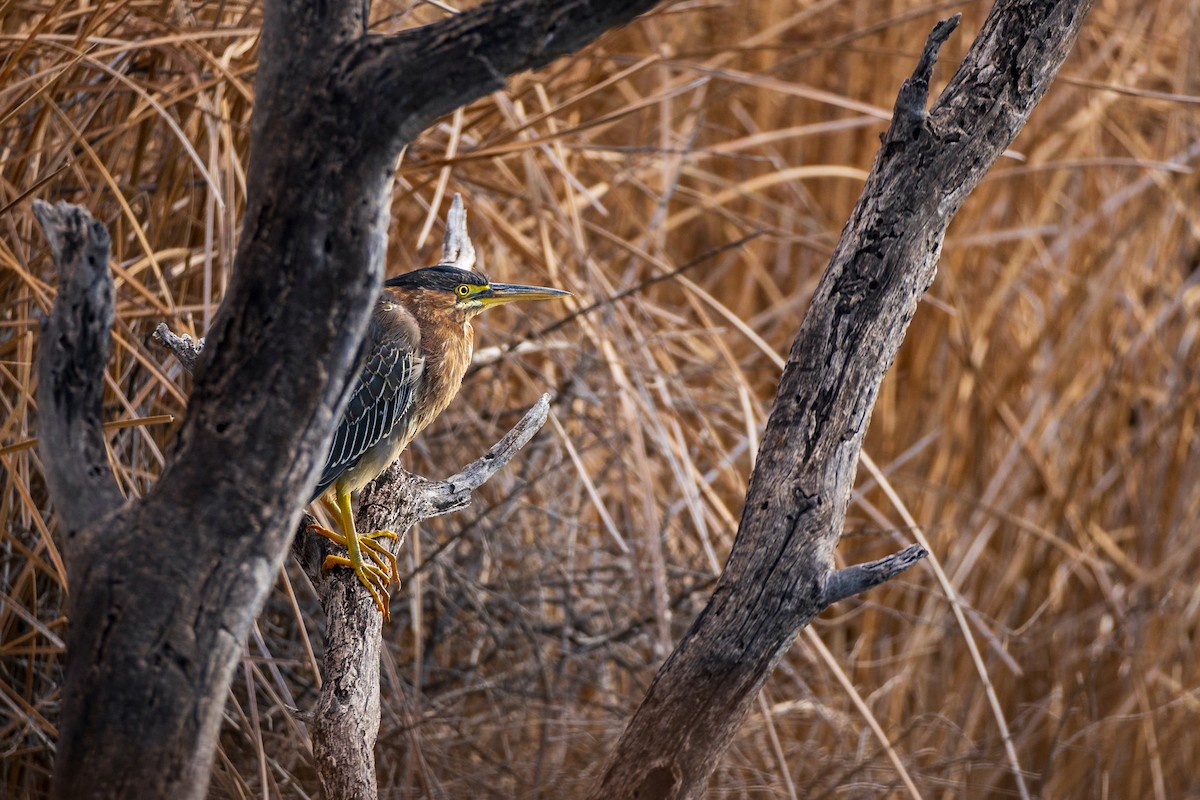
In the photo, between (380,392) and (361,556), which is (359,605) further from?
(380,392)

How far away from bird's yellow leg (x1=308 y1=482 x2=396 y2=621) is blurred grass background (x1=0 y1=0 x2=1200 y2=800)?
0.25 meters

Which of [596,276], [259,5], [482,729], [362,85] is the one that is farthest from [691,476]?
[362,85]

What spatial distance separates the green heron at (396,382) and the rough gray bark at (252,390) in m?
0.61

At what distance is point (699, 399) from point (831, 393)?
164 cm

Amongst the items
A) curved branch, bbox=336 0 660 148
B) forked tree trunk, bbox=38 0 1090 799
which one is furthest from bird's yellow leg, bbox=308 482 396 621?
curved branch, bbox=336 0 660 148

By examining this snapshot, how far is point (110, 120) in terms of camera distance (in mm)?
2109

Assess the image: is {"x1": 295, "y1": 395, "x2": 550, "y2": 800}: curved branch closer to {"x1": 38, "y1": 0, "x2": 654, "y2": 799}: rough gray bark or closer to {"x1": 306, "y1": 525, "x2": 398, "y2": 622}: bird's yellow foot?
{"x1": 306, "y1": 525, "x2": 398, "y2": 622}: bird's yellow foot

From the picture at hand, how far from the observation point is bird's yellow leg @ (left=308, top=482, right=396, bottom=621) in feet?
5.06

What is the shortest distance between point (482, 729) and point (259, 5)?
1.57m

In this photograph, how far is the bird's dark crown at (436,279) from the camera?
1770mm

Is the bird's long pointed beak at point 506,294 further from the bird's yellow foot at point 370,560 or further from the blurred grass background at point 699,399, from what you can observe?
the bird's yellow foot at point 370,560

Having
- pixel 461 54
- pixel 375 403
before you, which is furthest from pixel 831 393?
pixel 375 403

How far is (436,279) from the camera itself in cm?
177

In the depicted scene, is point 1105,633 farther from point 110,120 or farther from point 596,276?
point 110,120
